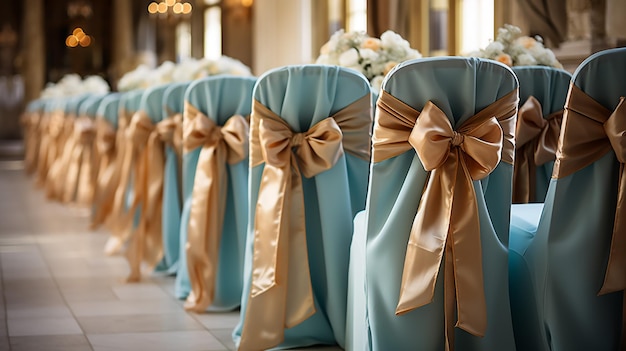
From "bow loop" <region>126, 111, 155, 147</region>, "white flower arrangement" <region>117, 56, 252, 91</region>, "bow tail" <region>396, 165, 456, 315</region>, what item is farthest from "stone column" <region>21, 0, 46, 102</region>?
"bow tail" <region>396, 165, 456, 315</region>

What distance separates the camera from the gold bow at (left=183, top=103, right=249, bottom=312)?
4.00 metres

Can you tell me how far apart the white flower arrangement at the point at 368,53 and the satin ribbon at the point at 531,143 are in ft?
2.71

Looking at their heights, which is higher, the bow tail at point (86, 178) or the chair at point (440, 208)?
the chair at point (440, 208)

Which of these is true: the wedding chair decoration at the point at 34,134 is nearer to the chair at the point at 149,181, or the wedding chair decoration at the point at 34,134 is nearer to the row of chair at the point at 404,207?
the chair at the point at 149,181

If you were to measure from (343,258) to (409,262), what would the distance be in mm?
750

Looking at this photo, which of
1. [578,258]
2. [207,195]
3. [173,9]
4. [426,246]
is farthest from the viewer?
[173,9]

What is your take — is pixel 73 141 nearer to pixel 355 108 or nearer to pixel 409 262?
pixel 355 108

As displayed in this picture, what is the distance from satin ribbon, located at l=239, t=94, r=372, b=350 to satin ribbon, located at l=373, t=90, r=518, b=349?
0.59 metres

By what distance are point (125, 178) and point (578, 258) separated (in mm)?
3466

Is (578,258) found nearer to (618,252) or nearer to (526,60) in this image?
(618,252)

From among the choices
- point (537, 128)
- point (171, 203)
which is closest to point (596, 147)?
point (537, 128)

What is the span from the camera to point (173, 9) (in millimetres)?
15062

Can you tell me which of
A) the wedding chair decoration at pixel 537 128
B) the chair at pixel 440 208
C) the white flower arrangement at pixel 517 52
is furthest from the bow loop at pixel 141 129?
the chair at pixel 440 208

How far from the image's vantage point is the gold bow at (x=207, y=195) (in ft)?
13.1
